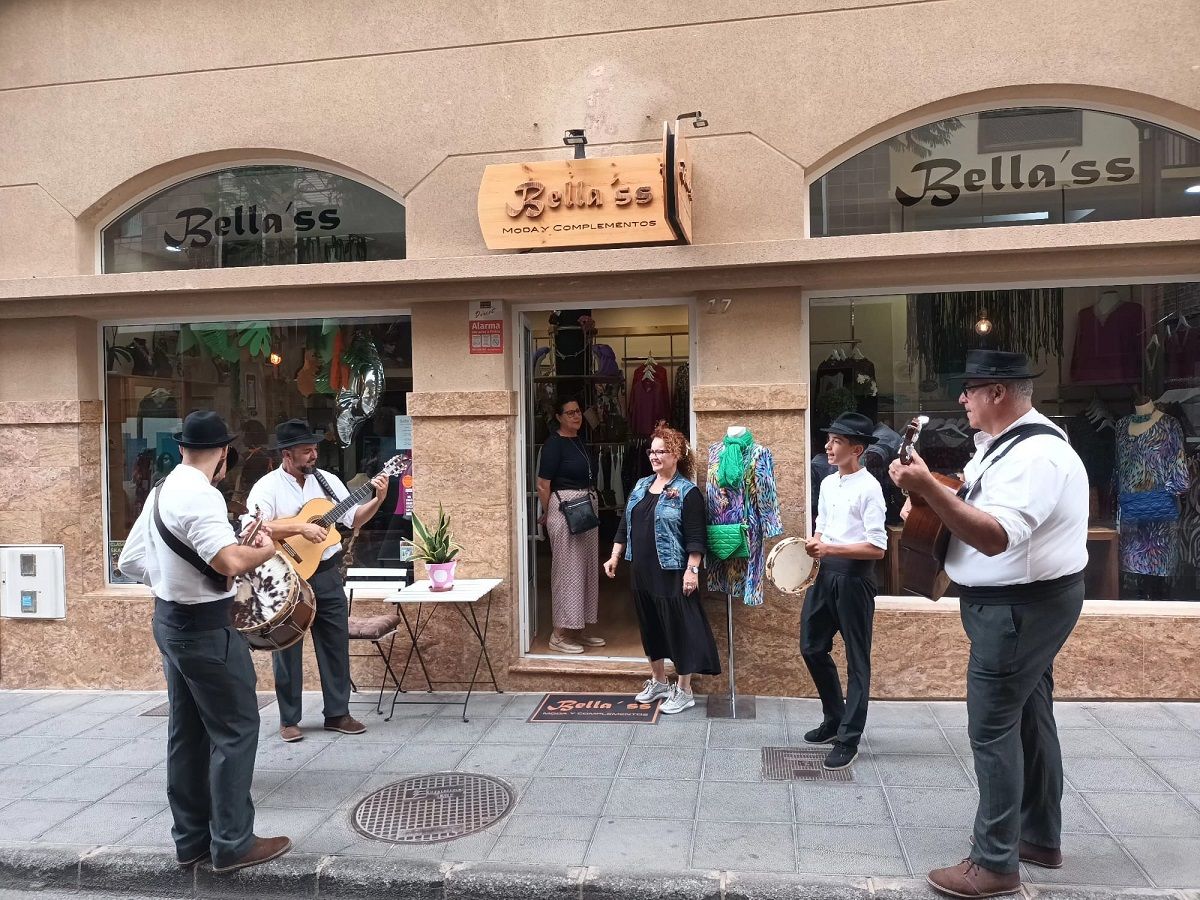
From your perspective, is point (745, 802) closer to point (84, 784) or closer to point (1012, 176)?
point (84, 784)

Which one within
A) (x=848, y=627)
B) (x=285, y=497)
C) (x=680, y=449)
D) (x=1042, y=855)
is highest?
(x=680, y=449)

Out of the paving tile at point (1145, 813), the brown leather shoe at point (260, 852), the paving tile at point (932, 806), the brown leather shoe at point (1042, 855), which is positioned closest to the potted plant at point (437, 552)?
the brown leather shoe at point (260, 852)

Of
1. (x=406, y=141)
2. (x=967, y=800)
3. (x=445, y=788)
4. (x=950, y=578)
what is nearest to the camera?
(x=950, y=578)

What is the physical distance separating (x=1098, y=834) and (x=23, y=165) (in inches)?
338

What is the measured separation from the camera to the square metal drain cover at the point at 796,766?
503 centimetres

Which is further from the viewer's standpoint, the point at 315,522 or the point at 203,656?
the point at 315,522

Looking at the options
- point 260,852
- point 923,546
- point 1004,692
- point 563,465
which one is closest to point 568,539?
point 563,465

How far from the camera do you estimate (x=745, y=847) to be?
421cm

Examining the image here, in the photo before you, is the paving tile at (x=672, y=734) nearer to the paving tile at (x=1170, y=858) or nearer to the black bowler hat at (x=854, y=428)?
→ the black bowler hat at (x=854, y=428)

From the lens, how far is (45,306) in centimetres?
711

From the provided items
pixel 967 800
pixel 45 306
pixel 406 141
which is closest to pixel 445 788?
pixel 967 800

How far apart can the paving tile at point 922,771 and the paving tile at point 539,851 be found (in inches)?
70.3

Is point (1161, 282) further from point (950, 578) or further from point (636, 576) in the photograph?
point (636, 576)

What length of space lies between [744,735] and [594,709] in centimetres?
111
